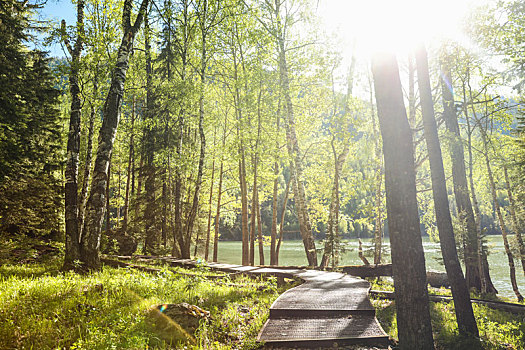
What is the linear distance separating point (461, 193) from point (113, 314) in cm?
1250

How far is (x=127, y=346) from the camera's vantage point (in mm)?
3691

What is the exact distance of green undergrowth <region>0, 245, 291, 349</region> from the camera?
3930 mm

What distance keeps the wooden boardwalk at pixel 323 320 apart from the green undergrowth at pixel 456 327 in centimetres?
79

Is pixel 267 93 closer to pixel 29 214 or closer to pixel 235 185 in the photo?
pixel 235 185

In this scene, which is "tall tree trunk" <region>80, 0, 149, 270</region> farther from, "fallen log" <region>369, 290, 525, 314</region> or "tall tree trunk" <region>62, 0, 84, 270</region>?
"fallen log" <region>369, 290, 525, 314</region>

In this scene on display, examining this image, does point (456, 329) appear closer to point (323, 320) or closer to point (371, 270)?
point (323, 320)

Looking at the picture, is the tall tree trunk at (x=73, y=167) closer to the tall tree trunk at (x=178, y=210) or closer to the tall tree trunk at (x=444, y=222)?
the tall tree trunk at (x=178, y=210)

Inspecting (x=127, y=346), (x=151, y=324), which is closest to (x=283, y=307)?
(x=151, y=324)

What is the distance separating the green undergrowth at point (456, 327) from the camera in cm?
549

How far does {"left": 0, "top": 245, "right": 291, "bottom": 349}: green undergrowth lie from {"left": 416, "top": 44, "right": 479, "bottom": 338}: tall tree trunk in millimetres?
4029

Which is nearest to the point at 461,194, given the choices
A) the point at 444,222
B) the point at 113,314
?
the point at 444,222

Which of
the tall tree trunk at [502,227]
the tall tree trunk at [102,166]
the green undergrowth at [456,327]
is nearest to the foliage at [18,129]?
the tall tree trunk at [102,166]

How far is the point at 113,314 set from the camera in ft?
15.0

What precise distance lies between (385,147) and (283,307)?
10.8ft
